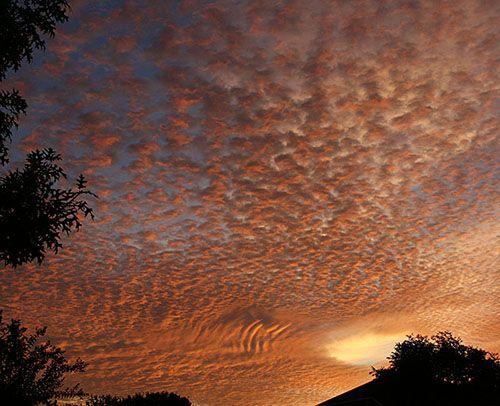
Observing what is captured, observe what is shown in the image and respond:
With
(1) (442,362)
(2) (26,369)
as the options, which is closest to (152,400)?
(2) (26,369)

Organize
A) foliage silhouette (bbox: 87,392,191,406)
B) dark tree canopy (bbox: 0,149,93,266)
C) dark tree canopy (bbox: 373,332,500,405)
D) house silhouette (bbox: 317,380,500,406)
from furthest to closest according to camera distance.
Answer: dark tree canopy (bbox: 373,332,500,405)
foliage silhouette (bbox: 87,392,191,406)
house silhouette (bbox: 317,380,500,406)
dark tree canopy (bbox: 0,149,93,266)

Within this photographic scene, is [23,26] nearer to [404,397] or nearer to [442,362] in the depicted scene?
[404,397]

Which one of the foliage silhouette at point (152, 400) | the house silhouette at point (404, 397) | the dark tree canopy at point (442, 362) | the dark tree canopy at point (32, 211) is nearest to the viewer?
the dark tree canopy at point (32, 211)

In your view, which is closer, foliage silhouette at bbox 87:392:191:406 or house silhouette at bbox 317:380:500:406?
house silhouette at bbox 317:380:500:406

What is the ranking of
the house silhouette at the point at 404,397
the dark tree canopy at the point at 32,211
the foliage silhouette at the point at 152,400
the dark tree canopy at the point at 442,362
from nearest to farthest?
the dark tree canopy at the point at 32,211 < the house silhouette at the point at 404,397 < the foliage silhouette at the point at 152,400 < the dark tree canopy at the point at 442,362

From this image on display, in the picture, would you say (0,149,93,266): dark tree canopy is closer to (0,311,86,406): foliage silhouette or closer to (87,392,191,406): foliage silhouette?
(0,311,86,406): foliage silhouette

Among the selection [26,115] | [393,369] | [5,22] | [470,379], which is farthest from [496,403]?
[470,379]

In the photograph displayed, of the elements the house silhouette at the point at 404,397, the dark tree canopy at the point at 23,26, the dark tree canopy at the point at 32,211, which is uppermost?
the dark tree canopy at the point at 23,26

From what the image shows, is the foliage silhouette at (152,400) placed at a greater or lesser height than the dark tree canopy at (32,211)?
lesser

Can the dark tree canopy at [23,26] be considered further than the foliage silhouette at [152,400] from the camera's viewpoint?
No

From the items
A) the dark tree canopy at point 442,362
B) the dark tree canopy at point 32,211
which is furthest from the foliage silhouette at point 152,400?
the dark tree canopy at point 442,362

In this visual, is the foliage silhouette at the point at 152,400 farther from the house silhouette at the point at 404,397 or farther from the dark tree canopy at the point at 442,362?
the dark tree canopy at the point at 442,362

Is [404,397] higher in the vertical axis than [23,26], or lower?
lower

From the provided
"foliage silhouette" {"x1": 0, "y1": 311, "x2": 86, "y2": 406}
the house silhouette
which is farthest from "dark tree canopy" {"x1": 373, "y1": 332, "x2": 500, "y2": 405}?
"foliage silhouette" {"x1": 0, "y1": 311, "x2": 86, "y2": 406}
